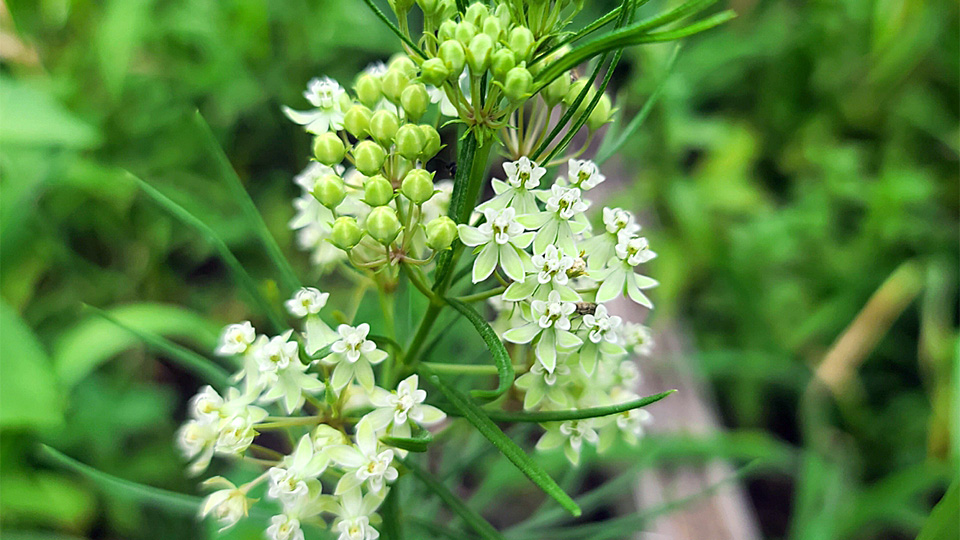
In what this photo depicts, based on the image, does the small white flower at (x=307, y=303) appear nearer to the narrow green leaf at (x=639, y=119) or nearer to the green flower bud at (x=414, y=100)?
the green flower bud at (x=414, y=100)

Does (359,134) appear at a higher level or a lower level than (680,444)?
higher

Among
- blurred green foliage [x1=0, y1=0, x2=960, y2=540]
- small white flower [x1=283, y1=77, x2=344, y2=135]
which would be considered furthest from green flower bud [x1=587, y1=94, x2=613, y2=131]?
blurred green foliage [x1=0, y1=0, x2=960, y2=540]

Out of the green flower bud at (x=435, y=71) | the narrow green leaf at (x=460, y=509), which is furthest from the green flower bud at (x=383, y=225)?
the narrow green leaf at (x=460, y=509)

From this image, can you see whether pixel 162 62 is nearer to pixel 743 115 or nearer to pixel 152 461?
pixel 152 461

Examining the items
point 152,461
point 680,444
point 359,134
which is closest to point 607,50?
point 359,134

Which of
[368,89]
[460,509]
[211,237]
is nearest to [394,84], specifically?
[368,89]

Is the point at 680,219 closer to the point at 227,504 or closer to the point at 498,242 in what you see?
the point at 498,242

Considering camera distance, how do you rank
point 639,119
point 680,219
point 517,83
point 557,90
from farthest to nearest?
point 680,219, point 639,119, point 557,90, point 517,83

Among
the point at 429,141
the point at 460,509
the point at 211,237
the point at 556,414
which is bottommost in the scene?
the point at 460,509
